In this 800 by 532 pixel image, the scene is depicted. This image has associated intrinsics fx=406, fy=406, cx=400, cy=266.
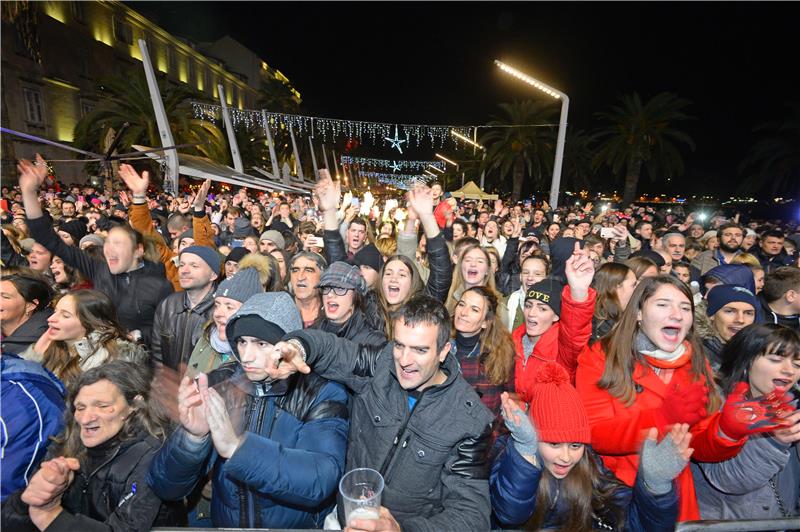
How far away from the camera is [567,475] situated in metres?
2.04

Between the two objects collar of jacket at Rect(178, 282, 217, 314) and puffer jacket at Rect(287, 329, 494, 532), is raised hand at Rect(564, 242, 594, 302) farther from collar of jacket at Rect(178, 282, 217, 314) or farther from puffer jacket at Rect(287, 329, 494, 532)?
collar of jacket at Rect(178, 282, 217, 314)

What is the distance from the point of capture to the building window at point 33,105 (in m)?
32.1

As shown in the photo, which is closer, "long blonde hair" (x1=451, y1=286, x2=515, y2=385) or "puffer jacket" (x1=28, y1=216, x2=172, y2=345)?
"long blonde hair" (x1=451, y1=286, x2=515, y2=385)

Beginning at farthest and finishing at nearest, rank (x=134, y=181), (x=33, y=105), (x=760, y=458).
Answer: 1. (x=33, y=105)
2. (x=134, y=181)
3. (x=760, y=458)

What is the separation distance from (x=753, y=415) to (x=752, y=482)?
1.67 feet

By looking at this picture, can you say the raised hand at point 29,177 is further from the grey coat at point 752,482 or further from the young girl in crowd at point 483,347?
the grey coat at point 752,482

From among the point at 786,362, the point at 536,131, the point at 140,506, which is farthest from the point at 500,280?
the point at 536,131

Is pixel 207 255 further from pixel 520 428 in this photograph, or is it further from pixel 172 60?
pixel 172 60

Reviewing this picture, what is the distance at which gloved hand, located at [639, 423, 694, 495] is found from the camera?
1.71 metres

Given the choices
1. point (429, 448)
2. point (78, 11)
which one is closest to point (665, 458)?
point (429, 448)

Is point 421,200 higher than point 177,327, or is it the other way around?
point 421,200

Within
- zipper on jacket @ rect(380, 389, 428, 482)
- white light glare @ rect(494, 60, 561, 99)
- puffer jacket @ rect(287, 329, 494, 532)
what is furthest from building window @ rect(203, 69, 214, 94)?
zipper on jacket @ rect(380, 389, 428, 482)

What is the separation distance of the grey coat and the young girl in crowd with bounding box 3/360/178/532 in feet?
10.0

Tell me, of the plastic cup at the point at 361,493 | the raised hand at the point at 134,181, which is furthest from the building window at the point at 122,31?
the plastic cup at the point at 361,493
